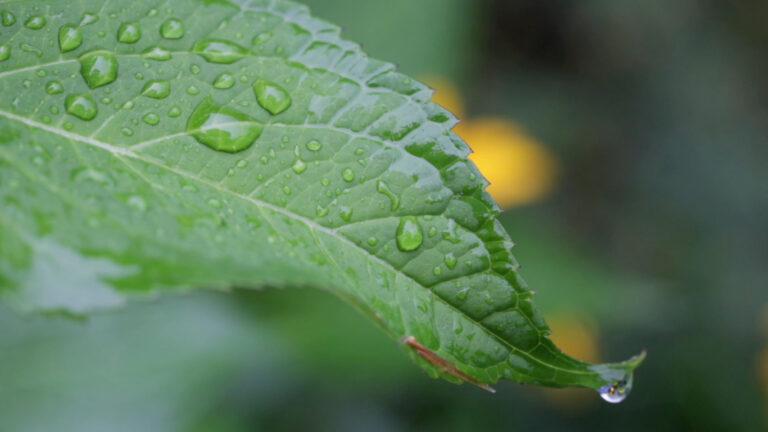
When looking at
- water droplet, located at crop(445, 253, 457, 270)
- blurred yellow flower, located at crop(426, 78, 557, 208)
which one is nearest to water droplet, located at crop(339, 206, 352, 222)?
water droplet, located at crop(445, 253, 457, 270)

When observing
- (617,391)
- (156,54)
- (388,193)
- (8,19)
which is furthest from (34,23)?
(617,391)

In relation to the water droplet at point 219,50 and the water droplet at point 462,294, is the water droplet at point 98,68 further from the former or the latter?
the water droplet at point 462,294

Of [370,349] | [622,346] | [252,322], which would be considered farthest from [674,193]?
[252,322]

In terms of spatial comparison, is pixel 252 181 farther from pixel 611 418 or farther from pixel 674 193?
pixel 674 193

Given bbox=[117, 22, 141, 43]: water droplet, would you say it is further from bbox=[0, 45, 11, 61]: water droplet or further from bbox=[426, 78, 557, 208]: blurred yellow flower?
bbox=[426, 78, 557, 208]: blurred yellow flower

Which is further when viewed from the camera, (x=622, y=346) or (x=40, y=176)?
(x=622, y=346)

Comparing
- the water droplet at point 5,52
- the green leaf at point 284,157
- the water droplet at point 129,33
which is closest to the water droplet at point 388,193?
the green leaf at point 284,157
